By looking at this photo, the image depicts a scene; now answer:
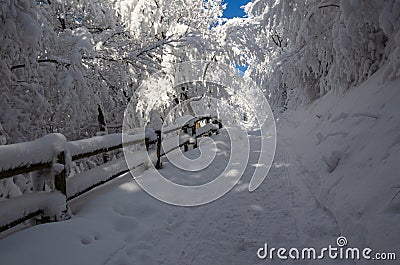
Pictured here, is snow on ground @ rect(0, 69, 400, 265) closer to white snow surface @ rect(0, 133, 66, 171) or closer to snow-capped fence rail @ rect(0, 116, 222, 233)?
snow-capped fence rail @ rect(0, 116, 222, 233)

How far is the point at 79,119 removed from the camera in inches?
303

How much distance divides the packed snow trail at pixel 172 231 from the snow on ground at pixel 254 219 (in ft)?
0.04

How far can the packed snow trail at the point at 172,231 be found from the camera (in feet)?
9.70

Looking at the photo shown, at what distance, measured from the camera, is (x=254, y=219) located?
4.15m

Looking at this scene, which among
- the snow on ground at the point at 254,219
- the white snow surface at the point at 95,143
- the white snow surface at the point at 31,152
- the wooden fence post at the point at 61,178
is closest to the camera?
the white snow surface at the point at 31,152

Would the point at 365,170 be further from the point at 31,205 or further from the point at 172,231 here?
the point at 31,205

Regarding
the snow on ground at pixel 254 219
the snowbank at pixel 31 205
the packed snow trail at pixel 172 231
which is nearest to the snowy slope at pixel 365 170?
the snow on ground at pixel 254 219

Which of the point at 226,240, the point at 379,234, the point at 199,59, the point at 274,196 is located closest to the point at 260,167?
the point at 274,196

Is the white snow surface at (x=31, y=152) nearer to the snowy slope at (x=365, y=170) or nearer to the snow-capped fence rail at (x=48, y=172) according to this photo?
the snow-capped fence rail at (x=48, y=172)

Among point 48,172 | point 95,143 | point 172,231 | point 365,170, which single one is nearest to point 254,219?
point 172,231

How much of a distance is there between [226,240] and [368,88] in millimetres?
5691

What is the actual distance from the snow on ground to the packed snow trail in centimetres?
1

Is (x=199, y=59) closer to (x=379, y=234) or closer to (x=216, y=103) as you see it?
(x=216, y=103)

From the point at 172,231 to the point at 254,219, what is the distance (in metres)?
1.37
